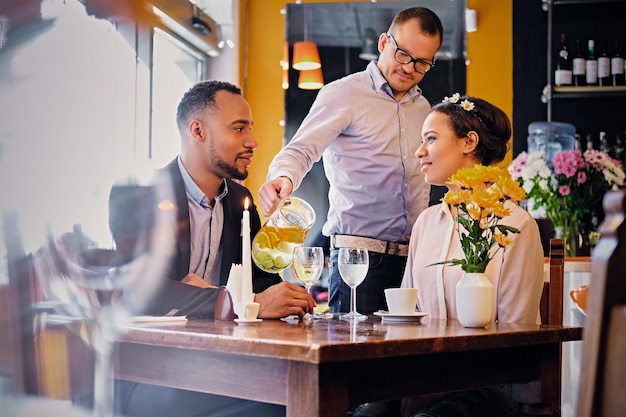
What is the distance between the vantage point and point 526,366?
1.75 m

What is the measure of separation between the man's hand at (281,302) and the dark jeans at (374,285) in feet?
2.92

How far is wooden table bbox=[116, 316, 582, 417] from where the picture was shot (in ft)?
4.26

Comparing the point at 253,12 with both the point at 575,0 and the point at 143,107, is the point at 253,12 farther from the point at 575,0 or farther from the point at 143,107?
the point at 575,0

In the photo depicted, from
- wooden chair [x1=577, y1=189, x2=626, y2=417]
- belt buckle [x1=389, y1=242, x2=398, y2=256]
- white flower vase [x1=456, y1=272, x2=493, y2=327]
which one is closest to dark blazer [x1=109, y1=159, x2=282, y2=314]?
belt buckle [x1=389, y1=242, x2=398, y2=256]

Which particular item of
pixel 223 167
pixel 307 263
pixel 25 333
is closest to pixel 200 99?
pixel 223 167

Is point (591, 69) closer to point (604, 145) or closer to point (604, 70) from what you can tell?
point (604, 70)

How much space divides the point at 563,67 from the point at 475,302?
12.9ft

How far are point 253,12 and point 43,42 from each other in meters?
2.66

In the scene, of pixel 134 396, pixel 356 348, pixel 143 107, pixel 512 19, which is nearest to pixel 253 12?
pixel 143 107

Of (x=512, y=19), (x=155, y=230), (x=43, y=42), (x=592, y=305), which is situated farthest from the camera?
(x=512, y=19)

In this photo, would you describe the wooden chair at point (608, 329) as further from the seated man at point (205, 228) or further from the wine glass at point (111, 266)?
the seated man at point (205, 228)

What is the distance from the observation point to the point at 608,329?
30.1 inches

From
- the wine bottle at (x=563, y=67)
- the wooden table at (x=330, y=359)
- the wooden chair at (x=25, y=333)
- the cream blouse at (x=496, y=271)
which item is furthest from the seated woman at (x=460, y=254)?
the wine bottle at (x=563, y=67)

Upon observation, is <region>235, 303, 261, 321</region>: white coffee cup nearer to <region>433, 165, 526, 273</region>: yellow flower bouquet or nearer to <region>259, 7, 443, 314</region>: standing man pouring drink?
<region>433, 165, 526, 273</region>: yellow flower bouquet
